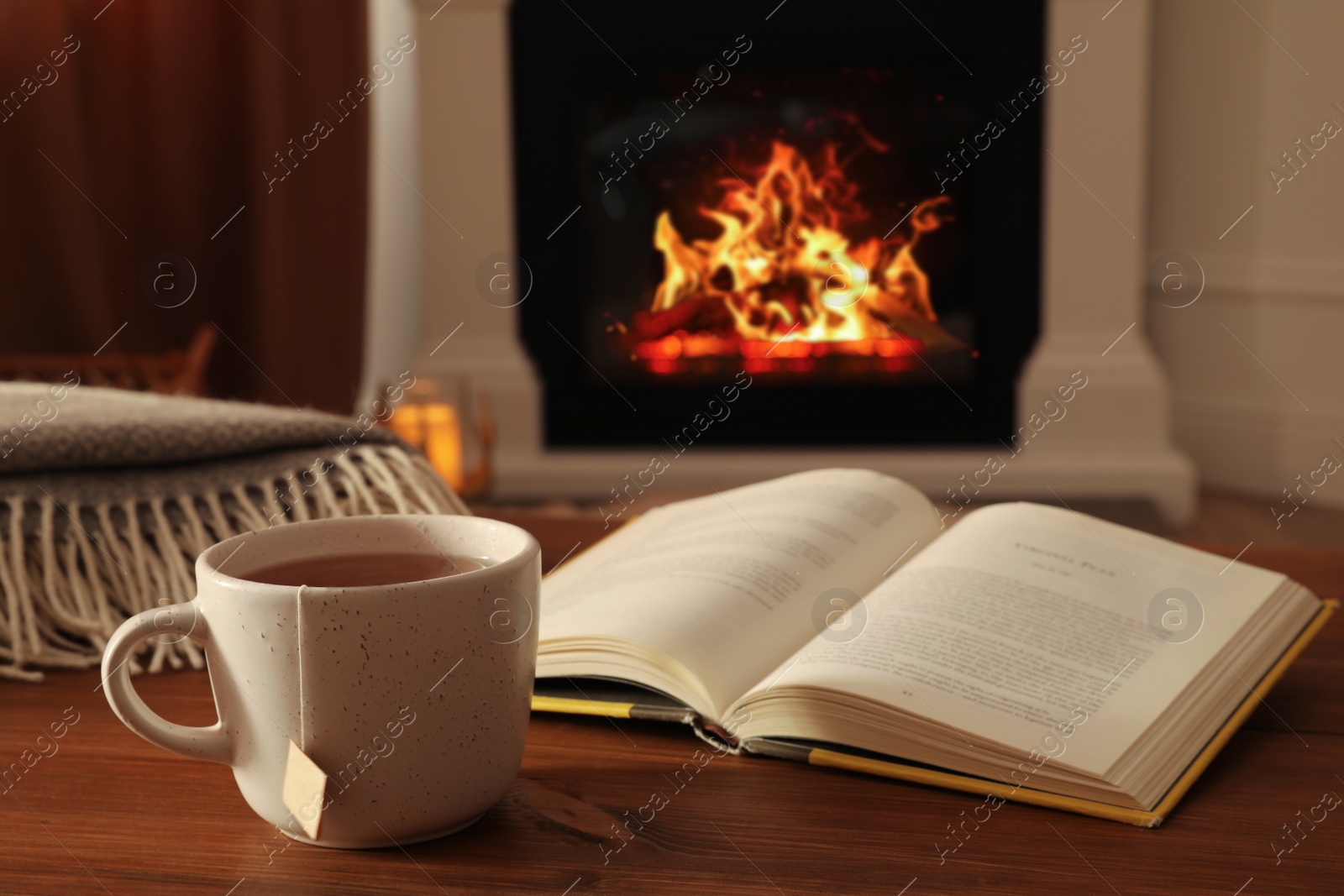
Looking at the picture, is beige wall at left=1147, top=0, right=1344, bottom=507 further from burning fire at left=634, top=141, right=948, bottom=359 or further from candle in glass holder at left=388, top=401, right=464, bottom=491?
candle in glass holder at left=388, top=401, right=464, bottom=491

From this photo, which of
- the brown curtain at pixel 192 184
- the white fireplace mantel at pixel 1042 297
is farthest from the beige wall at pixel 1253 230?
the brown curtain at pixel 192 184

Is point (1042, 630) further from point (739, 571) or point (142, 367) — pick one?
point (142, 367)

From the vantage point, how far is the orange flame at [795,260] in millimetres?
2270

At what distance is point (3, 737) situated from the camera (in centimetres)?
50

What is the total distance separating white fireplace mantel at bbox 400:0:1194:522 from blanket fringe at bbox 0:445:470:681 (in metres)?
1.86

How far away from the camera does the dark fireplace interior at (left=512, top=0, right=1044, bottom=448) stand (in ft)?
7.73

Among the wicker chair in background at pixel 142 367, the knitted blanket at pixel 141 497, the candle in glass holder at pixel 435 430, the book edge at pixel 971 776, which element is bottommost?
the candle in glass holder at pixel 435 430

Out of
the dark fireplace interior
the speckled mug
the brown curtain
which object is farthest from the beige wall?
the speckled mug

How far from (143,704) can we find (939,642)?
0.30 m

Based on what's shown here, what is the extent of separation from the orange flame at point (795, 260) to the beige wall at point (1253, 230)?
56cm

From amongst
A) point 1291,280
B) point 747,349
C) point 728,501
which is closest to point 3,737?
point 728,501

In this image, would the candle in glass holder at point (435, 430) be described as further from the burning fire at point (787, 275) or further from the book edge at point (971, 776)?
the book edge at point (971, 776)

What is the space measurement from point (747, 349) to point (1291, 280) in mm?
1084

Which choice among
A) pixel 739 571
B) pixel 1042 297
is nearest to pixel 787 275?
pixel 1042 297
